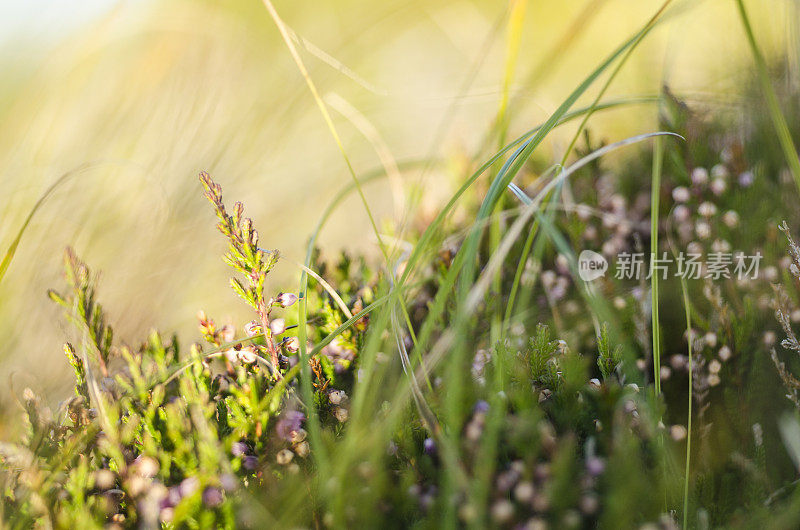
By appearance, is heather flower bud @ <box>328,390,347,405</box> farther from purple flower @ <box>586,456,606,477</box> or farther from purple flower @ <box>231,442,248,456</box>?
purple flower @ <box>586,456,606,477</box>

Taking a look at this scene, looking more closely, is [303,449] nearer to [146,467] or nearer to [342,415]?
[342,415]

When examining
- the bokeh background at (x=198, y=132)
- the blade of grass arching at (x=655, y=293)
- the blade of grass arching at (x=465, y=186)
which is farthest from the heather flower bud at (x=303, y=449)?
the bokeh background at (x=198, y=132)

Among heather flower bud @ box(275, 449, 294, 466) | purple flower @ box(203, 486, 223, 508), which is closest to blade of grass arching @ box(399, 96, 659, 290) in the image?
heather flower bud @ box(275, 449, 294, 466)

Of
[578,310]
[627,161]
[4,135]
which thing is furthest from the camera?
[4,135]

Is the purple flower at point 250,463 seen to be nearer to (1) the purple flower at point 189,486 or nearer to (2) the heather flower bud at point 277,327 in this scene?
(1) the purple flower at point 189,486

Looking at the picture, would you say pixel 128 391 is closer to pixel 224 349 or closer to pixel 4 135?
pixel 224 349

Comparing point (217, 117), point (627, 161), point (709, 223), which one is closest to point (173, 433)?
point (709, 223)

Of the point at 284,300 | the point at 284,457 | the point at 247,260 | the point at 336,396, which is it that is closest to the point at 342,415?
the point at 336,396
